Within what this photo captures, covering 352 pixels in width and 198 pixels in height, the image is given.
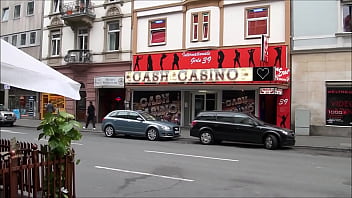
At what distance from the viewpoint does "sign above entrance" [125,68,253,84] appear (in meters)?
19.6

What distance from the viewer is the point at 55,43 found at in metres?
30.3

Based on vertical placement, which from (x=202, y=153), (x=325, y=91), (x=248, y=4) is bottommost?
(x=202, y=153)

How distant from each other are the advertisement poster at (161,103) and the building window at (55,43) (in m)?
8.94

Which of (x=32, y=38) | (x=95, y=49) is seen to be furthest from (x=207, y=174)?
(x=32, y=38)

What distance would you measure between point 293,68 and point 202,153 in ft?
31.2

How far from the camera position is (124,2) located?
26.2 metres

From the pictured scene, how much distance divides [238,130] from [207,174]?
22.1 ft

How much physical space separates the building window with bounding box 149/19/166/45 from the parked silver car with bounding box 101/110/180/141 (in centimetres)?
770

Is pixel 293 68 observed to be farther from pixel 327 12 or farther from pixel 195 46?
pixel 195 46

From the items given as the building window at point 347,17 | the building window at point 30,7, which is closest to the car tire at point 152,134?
the building window at point 347,17

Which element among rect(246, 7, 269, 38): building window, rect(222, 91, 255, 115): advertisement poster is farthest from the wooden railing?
rect(246, 7, 269, 38): building window

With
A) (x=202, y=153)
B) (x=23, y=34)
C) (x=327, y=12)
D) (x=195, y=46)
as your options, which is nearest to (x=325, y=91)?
(x=327, y=12)

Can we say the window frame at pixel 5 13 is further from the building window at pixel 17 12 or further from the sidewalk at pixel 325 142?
the sidewalk at pixel 325 142

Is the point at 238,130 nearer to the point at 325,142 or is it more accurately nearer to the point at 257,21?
the point at 325,142
